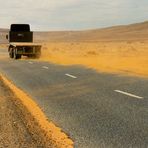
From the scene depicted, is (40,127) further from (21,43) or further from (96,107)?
(21,43)

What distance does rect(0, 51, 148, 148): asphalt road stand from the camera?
801 centimetres

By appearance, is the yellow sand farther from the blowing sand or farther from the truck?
the truck

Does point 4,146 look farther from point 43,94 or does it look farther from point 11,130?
point 43,94

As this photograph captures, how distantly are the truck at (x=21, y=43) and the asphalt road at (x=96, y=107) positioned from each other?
1866 cm

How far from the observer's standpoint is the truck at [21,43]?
38219 mm

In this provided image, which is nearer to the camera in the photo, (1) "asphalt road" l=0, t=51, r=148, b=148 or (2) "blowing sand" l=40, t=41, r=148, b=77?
(1) "asphalt road" l=0, t=51, r=148, b=148

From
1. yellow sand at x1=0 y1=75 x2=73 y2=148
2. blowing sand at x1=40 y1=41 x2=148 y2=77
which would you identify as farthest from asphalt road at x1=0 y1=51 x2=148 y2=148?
blowing sand at x1=40 y1=41 x2=148 y2=77

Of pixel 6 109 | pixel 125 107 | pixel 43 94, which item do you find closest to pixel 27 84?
pixel 43 94

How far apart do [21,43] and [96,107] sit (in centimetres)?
2835

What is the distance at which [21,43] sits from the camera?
39.1 m

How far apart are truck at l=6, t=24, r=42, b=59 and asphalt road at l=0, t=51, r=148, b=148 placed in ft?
61.2

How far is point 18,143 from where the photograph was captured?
761 cm

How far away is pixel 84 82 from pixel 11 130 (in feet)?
31.0

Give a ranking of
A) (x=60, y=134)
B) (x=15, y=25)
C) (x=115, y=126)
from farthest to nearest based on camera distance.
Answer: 1. (x=15, y=25)
2. (x=115, y=126)
3. (x=60, y=134)
